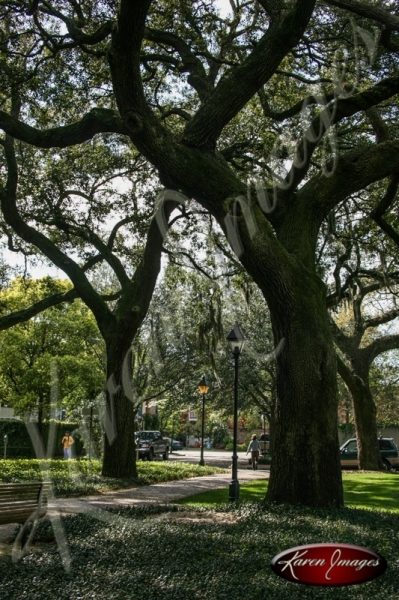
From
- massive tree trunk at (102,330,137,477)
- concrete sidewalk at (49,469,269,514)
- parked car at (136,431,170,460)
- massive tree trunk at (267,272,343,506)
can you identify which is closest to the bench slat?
concrete sidewalk at (49,469,269,514)

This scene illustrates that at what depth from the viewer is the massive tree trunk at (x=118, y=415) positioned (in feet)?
57.4

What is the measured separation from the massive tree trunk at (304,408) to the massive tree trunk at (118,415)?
332 inches

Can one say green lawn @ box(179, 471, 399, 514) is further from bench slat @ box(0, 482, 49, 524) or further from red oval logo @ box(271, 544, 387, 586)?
red oval logo @ box(271, 544, 387, 586)

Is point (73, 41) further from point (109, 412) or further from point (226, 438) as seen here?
point (226, 438)

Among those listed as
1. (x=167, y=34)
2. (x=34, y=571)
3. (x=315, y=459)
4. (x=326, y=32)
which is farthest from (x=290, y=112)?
(x=34, y=571)

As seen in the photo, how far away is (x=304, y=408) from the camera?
9.37 metres

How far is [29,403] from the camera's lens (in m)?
37.3

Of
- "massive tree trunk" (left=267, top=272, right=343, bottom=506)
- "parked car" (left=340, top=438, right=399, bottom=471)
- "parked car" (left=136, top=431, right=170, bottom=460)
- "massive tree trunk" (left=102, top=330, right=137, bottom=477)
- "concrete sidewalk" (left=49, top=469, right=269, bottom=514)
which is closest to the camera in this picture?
"massive tree trunk" (left=267, top=272, right=343, bottom=506)

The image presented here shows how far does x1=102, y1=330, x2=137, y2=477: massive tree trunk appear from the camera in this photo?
1750cm

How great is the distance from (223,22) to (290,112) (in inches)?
123

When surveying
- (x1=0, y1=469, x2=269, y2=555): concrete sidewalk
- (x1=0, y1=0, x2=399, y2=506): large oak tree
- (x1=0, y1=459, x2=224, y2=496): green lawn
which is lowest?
(x1=0, y1=469, x2=269, y2=555): concrete sidewalk

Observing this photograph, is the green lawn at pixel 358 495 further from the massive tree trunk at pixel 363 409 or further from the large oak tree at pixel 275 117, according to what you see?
the massive tree trunk at pixel 363 409

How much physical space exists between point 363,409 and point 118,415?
40.0 feet

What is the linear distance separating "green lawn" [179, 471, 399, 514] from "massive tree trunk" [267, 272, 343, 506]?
2428 millimetres
